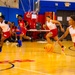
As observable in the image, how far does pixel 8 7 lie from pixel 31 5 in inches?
86.6

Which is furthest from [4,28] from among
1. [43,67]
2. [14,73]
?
[14,73]

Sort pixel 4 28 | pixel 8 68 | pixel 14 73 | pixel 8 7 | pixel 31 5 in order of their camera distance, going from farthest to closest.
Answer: pixel 31 5, pixel 8 7, pixel 4 28, pixel 8 68, pixel 14 73

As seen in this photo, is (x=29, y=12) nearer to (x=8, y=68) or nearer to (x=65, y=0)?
(x=65, y=0)

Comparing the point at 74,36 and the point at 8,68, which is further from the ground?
the point at 74,36

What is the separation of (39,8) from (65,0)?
7.80ft

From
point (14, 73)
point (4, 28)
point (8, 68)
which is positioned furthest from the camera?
point (4, 28)

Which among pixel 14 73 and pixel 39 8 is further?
pixel 39 8

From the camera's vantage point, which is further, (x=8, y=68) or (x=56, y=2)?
(x=56, y=2)

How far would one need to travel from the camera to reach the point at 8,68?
25.6 feet

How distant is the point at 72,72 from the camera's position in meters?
7.33

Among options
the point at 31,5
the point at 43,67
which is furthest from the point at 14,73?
the point at 31,5

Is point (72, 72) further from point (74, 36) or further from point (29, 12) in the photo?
point (29, 12)

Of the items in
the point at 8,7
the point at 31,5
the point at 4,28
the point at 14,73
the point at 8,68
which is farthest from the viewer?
the point at 31,5

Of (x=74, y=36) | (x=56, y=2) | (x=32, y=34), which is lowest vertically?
(x=32, y=34)
